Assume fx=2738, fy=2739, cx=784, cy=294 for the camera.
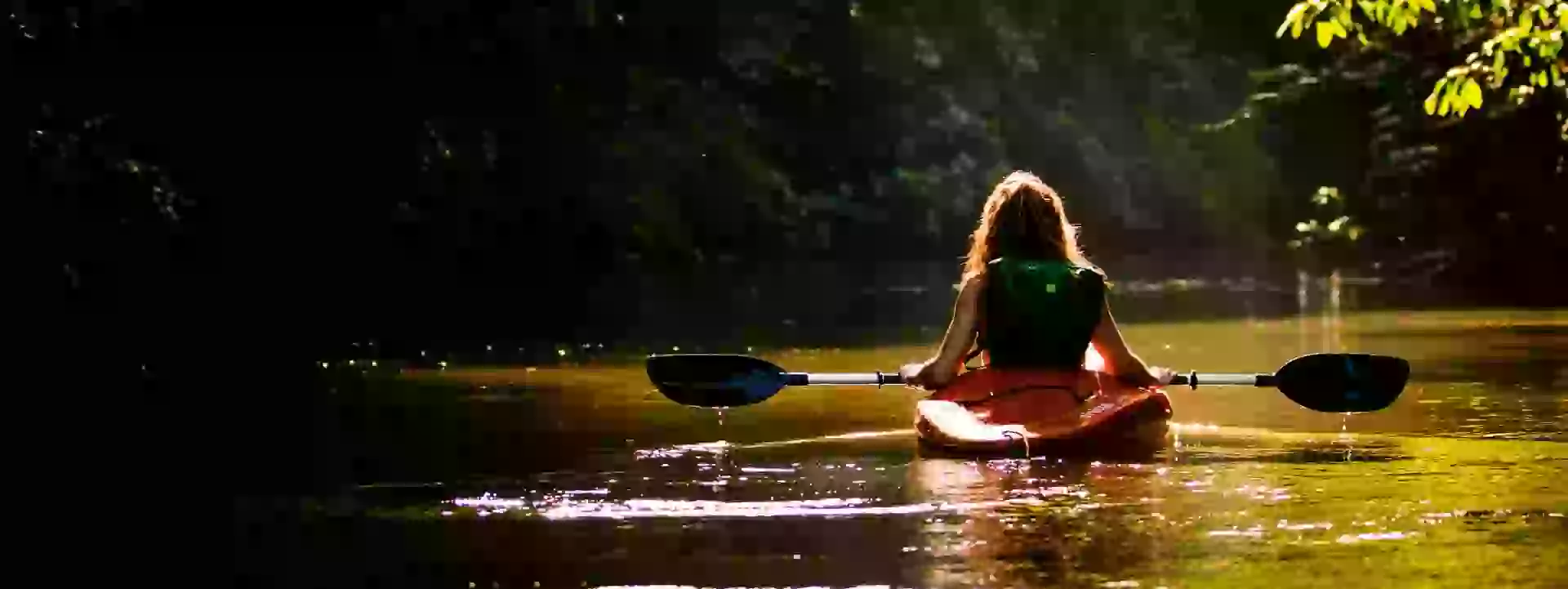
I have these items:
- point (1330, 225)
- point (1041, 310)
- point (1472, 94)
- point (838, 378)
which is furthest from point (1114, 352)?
point (1330, 225)

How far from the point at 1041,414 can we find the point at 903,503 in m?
2.13

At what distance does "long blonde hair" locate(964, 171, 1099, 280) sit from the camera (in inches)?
542

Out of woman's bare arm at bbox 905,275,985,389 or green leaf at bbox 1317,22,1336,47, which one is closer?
woman's bare arm at bbox 905,275,985,389

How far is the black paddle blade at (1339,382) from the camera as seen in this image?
46.8 ft

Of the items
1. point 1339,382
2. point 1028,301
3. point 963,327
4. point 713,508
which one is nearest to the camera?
point 713,508

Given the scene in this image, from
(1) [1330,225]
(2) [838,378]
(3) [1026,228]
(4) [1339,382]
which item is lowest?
(4) [1339,382]

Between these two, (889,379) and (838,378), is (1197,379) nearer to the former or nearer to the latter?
(889,379)

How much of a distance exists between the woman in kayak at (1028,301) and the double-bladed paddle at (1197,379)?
1.63 feet

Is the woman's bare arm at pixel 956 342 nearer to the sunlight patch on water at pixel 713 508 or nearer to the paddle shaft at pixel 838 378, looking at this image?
the paddle shaft at pixel 838 378

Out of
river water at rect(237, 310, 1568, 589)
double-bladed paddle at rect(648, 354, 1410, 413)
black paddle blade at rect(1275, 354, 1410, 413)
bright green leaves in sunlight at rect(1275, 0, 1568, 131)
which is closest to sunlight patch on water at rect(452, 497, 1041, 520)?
river water at rect(237, 310, 1568, 589)

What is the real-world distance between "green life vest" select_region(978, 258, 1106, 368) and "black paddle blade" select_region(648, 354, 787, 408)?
5.18ft

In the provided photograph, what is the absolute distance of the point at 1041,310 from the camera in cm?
1365

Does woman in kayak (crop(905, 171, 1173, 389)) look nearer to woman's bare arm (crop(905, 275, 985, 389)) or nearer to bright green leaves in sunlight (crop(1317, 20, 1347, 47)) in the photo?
woman's bare arm (crop(905, 275, 985, 389))

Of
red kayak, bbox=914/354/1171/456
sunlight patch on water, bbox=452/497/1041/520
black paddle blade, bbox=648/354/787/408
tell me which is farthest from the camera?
black paddle blade, bbox=648/354/787/408
